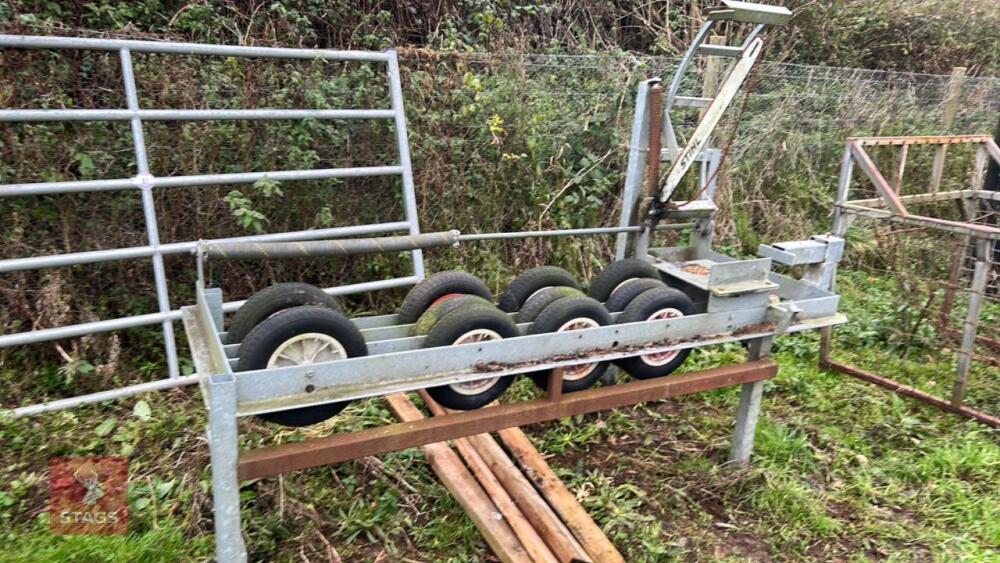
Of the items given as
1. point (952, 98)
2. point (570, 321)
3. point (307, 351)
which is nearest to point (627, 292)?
point (570, 321)

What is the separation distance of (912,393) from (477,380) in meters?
3.27

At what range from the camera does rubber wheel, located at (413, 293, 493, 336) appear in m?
2.56

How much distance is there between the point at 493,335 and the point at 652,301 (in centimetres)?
79

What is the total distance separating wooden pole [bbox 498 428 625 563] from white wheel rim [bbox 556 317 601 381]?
55cm

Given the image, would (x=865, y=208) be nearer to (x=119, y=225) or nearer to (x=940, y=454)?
(x=940, y=454)

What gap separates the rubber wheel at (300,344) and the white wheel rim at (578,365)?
836 mm

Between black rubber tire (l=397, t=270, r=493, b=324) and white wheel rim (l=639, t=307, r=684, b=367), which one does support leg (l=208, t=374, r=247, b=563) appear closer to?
black rubber tire (l=397, t=270, r=493, b=324)

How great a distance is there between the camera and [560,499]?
2.87 meters

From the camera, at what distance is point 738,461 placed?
3363 millimetres

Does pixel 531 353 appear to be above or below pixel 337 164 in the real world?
below

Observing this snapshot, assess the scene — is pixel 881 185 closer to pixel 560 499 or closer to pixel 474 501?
pixel 560 499

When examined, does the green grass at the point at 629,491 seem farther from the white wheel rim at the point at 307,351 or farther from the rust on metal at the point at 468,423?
the white wheel rim at the point at 307,351

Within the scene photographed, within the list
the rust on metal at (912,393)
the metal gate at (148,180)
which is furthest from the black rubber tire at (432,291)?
the rust on metal at (912,393)

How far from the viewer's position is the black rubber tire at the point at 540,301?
9.25 ft
